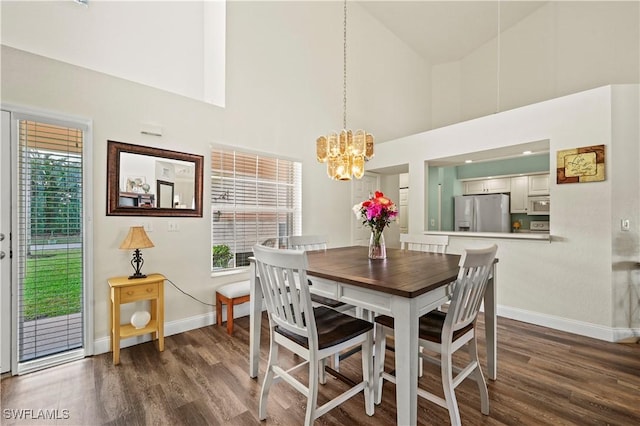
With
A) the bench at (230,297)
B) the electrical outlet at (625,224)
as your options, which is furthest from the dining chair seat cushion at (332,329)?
the electrical outlet at (625,224)

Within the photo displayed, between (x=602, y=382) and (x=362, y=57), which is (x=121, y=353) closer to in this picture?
(x=602, y=382)

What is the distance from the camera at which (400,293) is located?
132 centimetres

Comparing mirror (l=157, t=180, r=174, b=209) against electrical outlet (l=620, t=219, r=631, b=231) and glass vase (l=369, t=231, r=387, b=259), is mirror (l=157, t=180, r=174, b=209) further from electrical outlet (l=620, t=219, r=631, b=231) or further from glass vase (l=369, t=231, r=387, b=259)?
electrical outlet (l=620, t=219, r=631, b=231)

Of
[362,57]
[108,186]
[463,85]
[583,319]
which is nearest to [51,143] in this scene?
[108,186]

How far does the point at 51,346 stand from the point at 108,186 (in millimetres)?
1442

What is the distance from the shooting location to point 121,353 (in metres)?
2.51

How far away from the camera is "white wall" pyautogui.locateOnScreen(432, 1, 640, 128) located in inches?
162

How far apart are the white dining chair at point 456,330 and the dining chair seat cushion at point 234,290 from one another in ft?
5.66

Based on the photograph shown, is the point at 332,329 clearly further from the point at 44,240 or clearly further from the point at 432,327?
the point at 44,240

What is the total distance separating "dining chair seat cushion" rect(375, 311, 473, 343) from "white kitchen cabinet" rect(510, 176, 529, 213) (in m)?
4.78

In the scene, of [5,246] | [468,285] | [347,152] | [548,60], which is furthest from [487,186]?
[5,246]

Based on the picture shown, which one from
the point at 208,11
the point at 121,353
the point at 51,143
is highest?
the point at 208,11

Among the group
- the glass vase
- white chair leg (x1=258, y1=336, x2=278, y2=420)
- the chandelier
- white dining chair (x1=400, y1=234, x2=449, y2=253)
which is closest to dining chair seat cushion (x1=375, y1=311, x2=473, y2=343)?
the glass vase

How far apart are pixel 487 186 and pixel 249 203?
497cm
